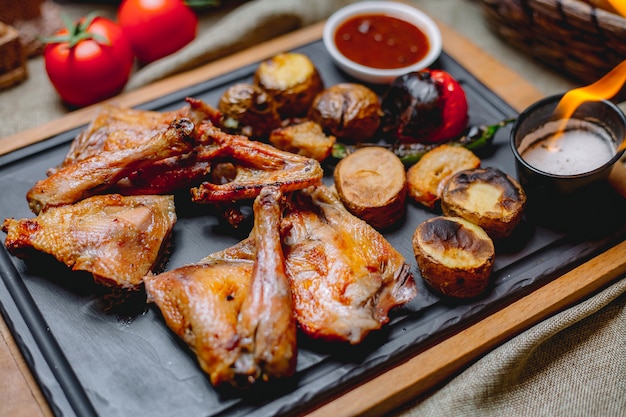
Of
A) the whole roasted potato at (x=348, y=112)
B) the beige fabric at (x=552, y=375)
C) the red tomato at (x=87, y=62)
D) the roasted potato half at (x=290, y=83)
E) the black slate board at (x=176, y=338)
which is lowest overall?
the beige fabric at (x=552, y=375)

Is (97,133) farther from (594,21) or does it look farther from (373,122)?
(594,21)

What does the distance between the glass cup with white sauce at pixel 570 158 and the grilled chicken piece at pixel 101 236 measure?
72.3 inches

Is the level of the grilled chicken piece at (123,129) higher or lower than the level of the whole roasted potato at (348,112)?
higher

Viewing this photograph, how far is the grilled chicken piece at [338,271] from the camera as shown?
2.76 meters

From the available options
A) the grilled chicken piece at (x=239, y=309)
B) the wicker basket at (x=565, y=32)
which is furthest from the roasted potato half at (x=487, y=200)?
the wicker basket at (x=565, y=32)

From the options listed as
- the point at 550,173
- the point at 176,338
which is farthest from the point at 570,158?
the point at 176,338

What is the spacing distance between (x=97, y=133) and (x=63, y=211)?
0.57m

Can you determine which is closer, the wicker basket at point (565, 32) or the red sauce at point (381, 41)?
the wicker basket at point (565, 32)

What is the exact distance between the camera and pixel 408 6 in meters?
4.30

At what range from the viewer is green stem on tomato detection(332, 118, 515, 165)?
3.55 m

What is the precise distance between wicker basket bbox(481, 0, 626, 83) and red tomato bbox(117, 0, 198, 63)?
212 cm

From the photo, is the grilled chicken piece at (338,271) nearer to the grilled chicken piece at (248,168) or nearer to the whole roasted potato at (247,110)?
the grilled chicken piece at (248,168)

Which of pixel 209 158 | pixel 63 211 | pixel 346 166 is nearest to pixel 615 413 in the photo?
pixel 346 166

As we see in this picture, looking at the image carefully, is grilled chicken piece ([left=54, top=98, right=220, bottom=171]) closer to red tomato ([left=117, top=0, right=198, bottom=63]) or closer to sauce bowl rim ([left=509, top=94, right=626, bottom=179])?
red tomato ([left=117, top=0, right=198, bottom=63])
